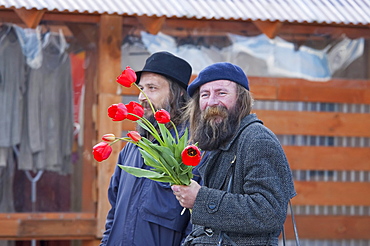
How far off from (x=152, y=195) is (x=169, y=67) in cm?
74

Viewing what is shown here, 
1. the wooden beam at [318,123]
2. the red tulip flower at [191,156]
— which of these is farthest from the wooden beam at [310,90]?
the red tulip flower at [191,156]

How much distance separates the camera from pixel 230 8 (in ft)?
19.1

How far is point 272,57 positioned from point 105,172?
6.52ft

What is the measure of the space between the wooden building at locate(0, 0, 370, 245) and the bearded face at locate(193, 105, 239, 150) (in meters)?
2.94

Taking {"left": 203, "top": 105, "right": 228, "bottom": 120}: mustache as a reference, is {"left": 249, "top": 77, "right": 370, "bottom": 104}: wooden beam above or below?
above

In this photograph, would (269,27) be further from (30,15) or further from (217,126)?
(217,126)

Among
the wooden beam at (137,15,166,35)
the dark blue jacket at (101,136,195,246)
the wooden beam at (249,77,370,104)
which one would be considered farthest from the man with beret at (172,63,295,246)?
the wooden beam at (249,77,370,104)

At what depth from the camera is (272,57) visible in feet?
21.3

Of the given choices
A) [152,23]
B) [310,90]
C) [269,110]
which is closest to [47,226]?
[152,23]

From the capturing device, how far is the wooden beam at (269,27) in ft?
19.3

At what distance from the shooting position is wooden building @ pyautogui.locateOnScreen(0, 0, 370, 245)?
5.91 meters

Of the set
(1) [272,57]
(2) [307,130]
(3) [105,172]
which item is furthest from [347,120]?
(3) [105,172]

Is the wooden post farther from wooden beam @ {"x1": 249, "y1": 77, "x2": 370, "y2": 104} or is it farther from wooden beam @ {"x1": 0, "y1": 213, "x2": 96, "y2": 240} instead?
wooden beam @ {"x1": 249, "y1": 77, "x2": 370, "y2": 104}

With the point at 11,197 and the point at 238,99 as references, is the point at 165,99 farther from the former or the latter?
the point at 11,197
